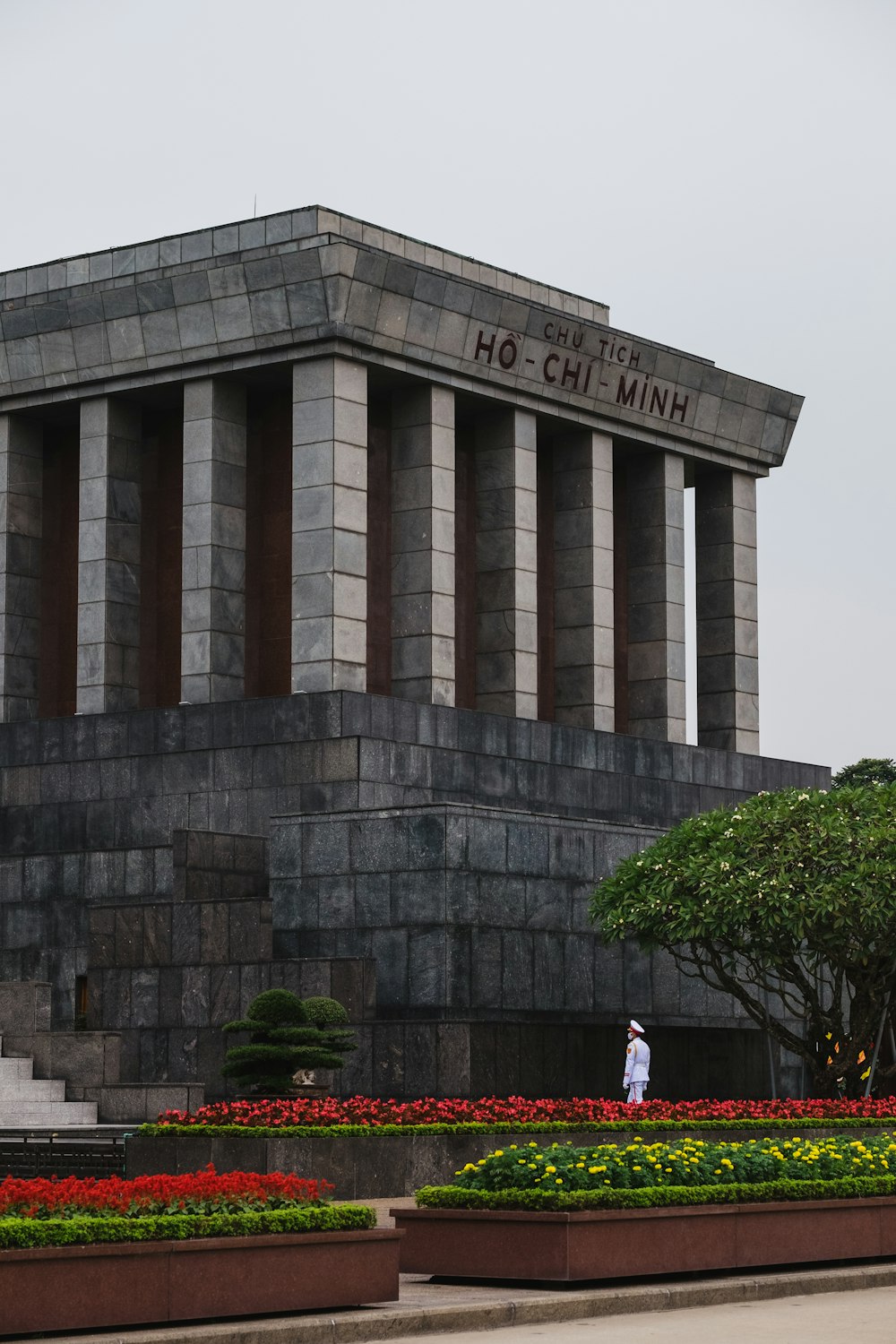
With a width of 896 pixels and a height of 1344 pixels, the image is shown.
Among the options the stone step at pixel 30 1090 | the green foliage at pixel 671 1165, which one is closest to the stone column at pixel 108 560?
the stone step at pixel 30 1090

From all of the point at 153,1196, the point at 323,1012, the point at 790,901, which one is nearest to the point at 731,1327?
the point at 153,1196

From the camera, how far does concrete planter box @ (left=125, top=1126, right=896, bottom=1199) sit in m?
23.4

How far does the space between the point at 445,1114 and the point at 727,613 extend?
22.2 m

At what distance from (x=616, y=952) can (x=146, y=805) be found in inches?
319

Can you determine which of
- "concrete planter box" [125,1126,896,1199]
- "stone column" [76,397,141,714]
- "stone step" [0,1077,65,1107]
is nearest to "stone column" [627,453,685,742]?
"stone column" [76,397,141,714]

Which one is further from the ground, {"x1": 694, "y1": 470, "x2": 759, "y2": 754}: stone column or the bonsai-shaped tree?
{"x1": 694, "y1": 470, "x2": 759, "y2": 754}: stone column

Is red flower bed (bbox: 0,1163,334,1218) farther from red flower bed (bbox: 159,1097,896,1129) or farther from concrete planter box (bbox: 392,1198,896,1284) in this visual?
red flower bed (bbox: 159,1097,896,1129)

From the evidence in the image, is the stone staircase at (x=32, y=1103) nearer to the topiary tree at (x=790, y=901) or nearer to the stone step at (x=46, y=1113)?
the stone step at (x=46, y=1113)

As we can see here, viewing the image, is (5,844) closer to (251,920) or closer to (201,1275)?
(251,920)

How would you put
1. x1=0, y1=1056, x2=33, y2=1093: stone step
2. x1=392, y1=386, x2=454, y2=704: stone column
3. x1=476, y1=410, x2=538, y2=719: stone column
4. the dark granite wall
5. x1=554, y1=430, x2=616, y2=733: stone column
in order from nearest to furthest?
x1=0, y1=1056, x2=33, y2=1093: stone step
the dark granite wall
x1=392, y1=386, x2=454, y2=704: stone column
x1=476, y1=410, x2=538, y2=719: stone column
x1=554, y1=430, x2=616, y2=733: stone column

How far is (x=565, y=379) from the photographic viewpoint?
41.6 meters

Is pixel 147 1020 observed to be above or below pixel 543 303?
below

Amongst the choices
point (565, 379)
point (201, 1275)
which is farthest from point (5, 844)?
point (201, 1275)

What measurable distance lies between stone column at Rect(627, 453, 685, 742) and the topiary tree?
39.1ft
